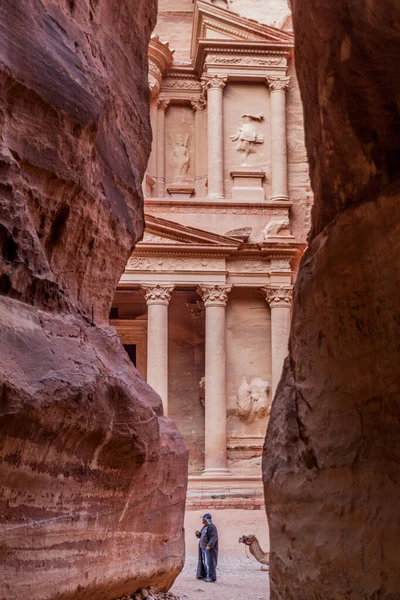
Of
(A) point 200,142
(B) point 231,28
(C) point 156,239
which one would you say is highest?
(B) point 231,28

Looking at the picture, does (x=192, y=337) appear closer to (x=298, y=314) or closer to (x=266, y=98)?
(x=266, y=98)

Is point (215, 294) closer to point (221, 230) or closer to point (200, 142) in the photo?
point (221, 230)

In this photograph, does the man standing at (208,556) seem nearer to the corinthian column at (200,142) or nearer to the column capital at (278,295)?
the column capital at (278,295)

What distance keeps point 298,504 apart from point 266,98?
25.3 meters

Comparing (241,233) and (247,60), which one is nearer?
(241,233)

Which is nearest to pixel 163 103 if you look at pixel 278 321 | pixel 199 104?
pixel 199 104

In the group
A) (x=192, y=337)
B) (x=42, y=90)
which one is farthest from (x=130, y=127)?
(x=192, y=337)

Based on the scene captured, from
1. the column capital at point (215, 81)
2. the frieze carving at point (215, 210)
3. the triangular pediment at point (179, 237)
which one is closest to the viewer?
the triangular pediment at point (179, 237)

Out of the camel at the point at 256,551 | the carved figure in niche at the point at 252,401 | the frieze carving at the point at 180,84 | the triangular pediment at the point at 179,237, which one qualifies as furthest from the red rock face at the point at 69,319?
the frieze carving at the point at 180,84

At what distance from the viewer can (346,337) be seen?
135 inches

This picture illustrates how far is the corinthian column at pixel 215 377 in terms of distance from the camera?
23328 mm

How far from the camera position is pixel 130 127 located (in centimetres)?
609

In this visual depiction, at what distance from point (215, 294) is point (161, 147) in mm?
7418

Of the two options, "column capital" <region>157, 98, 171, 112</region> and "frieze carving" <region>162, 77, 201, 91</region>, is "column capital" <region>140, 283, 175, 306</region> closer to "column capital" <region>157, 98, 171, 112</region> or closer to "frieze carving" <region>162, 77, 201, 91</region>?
"column capital" <region>157, 98, 171, 112</region>
